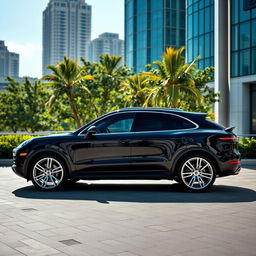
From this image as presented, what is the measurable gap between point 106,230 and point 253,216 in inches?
88.9

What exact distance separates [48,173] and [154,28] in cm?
6514

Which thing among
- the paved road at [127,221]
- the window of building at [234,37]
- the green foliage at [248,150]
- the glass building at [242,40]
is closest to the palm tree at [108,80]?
the glass building at [242,40]

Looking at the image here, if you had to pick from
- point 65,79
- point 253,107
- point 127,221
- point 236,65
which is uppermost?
point 236,65

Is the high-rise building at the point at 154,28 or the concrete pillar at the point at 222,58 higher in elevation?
the high-rise building at the point at 154,28

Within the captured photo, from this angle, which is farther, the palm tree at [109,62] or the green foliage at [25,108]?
the green foliage at [25,108]

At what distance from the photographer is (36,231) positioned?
572cm

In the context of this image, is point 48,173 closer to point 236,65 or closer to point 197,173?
point 197,173

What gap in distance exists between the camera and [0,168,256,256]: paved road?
16.2 feet

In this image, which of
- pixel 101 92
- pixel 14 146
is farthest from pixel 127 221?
pixel 101 92

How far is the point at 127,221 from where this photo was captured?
6.35 metres

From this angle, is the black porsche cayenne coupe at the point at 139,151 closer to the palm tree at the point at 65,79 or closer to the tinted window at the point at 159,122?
the tinted window at the point at 159,122

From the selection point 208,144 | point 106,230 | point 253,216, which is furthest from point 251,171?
point 106,230

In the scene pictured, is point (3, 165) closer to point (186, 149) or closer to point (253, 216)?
point (186, 149)

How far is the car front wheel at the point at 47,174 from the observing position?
948 cm
